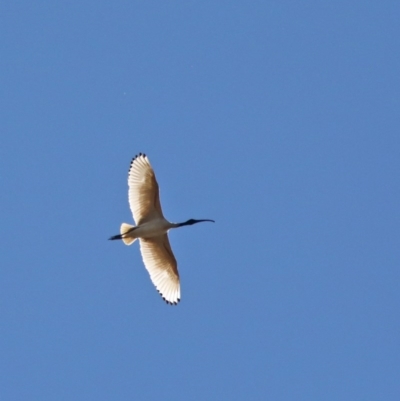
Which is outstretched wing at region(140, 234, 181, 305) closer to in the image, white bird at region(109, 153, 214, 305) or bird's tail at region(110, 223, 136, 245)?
white bird at region(109, 153, 214, 305)

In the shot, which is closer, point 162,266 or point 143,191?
point 143,191

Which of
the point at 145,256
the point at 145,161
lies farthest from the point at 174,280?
the point at 145,161

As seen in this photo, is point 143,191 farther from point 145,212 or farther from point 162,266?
point 162,266

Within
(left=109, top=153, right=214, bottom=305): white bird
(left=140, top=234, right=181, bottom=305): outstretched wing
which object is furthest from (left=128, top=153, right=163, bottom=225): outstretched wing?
(left=140, top=234, right=181, bottom=305): outstretched wing

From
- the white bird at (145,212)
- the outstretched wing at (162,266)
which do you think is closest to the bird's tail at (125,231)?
the white bird at (145,212)

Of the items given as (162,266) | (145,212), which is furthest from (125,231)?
(162,266)

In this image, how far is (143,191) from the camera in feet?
79.4

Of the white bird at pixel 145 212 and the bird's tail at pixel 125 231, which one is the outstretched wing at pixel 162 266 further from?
the bird's tail at pixel 125 231

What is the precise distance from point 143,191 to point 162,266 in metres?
1.79

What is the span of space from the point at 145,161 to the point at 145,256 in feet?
6.57

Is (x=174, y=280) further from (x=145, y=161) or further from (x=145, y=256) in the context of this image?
(x=145, y=161)

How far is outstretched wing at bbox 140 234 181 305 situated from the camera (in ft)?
81.4

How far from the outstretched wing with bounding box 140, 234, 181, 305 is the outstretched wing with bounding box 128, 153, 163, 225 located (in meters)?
0.61

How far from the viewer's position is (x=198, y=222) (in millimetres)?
25172
